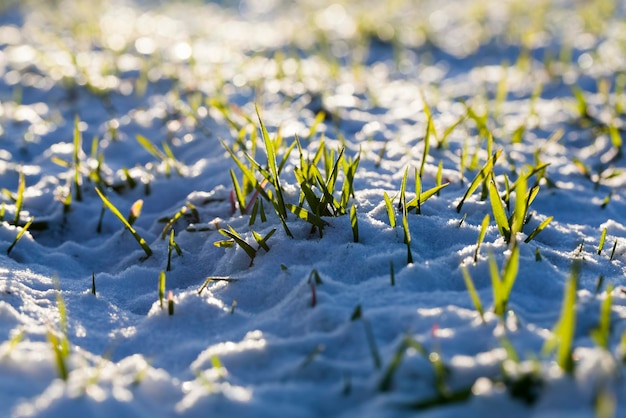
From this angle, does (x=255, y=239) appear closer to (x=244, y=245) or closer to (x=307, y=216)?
(x=244, y=245)

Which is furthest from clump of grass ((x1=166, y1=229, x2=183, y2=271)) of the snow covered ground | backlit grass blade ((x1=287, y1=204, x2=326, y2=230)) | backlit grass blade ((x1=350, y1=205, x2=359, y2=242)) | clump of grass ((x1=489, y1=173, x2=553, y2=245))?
clump of grass ((x1=489, y1=173, x2=553, y2=245))

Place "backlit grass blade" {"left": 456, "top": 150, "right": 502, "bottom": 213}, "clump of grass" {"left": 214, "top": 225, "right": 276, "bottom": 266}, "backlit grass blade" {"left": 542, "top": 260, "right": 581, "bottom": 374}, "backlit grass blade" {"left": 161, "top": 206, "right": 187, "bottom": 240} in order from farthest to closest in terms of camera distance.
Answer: "backlit grass blade" {"left": 161, "top": 206, "right": 187, "bottom": 240}, "backlit grass blade" {"left": 456, "top": 150, "right": 502, "bottom": 213}, "clump of grass" {"left": 214, "top": 225, "right": 276, "bottom": 266}, "backlit grass blade" {"left": 542, "top": 260, "right": 581, "bottom": 374}

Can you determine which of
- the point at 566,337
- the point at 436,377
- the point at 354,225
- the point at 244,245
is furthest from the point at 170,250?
the point at 566,337

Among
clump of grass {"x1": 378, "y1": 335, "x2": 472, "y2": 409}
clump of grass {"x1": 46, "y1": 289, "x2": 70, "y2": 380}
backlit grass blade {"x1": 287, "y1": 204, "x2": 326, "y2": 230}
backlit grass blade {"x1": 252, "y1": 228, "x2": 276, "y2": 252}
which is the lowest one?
clump of grass {"x1": 378, "y1": 335, "x2": 472, "y2": 409}

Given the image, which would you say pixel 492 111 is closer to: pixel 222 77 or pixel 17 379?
pixel 222 77

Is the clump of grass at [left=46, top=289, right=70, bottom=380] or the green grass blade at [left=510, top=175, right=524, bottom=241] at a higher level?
the green grass blade at [left=510, top=175, right=524, bottom=241]

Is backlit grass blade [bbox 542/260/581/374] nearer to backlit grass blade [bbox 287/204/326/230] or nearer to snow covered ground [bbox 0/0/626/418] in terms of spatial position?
snow covered ground [bbox 0/0/626/418]

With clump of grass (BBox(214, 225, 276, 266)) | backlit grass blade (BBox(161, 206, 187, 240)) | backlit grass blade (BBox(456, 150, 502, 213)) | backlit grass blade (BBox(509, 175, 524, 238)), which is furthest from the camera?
backlit grass blade (BBox(161, 206, 187, 240))

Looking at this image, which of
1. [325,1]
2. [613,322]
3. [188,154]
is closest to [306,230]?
[613,322]
